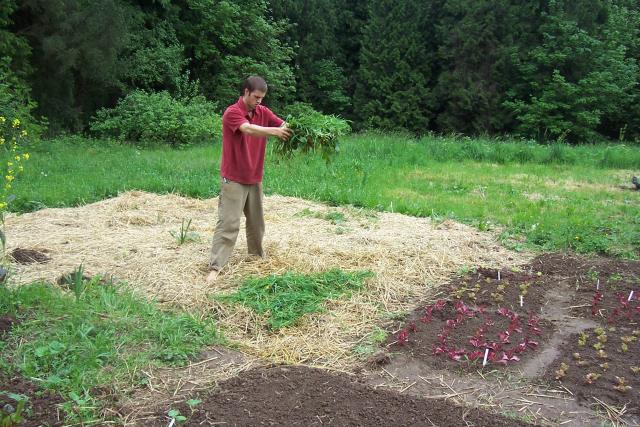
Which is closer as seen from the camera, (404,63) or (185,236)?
(185,236)

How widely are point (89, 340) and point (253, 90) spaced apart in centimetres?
247

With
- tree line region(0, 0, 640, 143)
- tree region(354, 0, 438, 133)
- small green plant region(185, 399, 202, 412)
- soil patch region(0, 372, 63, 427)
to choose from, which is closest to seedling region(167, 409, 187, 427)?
small green plant region(185, 399, 202, 412)

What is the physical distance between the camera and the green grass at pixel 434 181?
26.8ft

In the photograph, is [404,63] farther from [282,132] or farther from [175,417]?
[175,417]

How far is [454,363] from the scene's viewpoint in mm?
4418

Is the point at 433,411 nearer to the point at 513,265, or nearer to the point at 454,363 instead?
the point at 454,363

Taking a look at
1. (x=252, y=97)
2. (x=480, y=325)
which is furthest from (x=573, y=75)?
(x=480, y=325)

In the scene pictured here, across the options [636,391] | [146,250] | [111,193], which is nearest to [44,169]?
[111,193]

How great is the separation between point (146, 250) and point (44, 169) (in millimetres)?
6048

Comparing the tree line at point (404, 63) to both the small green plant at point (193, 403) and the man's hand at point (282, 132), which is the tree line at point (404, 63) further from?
the small green plant at point (193, 403)

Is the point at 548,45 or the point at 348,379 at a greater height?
the point at 548,45

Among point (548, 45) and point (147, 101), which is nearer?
point (147, 101)

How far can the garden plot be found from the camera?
3975 mm

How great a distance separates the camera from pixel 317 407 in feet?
12.1
